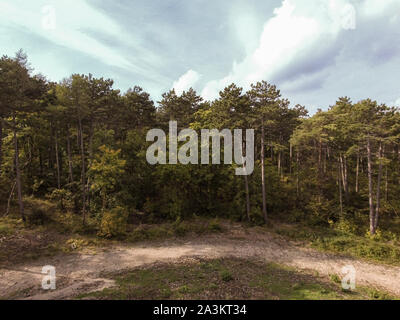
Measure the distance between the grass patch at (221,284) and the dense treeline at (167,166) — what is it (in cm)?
824

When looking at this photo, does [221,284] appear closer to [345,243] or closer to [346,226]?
[345,243]

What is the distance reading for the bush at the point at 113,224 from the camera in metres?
17.6

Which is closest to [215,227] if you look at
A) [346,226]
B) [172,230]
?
[172,230]

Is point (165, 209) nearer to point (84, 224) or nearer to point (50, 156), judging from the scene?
point (84, 224)

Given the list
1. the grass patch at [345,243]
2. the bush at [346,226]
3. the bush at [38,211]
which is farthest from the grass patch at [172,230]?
the bush at [346,226]

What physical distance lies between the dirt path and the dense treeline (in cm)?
420

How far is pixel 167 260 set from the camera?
14.0m

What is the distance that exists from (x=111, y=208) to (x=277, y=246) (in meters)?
15.0

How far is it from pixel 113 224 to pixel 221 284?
11306 millimetres

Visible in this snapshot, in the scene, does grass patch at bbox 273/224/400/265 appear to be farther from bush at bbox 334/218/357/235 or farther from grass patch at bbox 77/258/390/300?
grass patch at bbox 77/258/390/300

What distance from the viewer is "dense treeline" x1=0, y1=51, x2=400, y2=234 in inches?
699

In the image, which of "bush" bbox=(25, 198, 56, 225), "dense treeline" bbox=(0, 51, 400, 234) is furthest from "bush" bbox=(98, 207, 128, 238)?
"bush" bbox=(25, 198, 56, 225)

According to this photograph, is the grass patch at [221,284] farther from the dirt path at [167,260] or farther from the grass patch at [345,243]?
the grass patch at [345,243]
